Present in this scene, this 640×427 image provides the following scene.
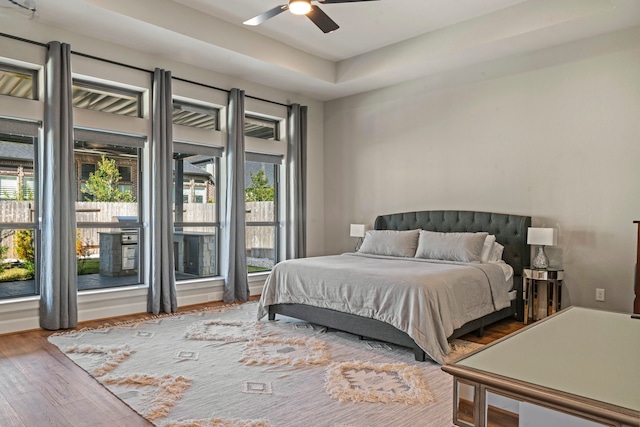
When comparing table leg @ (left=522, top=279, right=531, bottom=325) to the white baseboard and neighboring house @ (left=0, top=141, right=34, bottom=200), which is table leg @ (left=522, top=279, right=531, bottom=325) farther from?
neighboring house @ (left=0, top=141, right=34, bottom=200)

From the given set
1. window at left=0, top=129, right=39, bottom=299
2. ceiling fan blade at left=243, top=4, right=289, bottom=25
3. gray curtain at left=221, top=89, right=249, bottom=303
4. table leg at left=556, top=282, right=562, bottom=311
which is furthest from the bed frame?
ceiling fan blade at left=243, top=4, right=289, bottom=25

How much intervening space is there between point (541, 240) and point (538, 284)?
51cm

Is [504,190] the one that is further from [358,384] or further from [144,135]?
[144,135]

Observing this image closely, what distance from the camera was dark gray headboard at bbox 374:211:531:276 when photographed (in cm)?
498

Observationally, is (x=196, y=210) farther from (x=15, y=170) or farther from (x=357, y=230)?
(x=357, y=230)

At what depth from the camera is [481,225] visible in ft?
17.6

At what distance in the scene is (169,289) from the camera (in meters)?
5.25

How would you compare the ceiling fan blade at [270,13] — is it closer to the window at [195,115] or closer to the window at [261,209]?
the window at [195,115]

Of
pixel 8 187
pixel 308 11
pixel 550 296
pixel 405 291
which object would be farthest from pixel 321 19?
pixel 550 296

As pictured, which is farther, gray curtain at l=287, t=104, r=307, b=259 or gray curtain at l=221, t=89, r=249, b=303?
gray curtain at l=287, t=104, r=307, b=259

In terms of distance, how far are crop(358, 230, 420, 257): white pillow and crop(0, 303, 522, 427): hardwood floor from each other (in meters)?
3.40

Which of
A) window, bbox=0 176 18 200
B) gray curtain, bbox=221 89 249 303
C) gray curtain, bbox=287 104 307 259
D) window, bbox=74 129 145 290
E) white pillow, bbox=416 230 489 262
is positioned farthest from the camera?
gray curtain, bbox=287 104 307 259

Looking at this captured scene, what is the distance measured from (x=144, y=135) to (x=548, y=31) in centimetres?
445

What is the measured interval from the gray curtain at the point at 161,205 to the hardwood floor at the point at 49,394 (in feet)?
4.59
